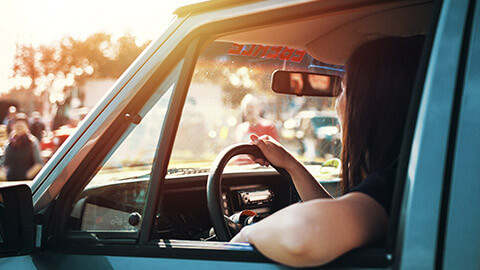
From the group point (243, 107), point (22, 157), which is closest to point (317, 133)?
point (243, 107)

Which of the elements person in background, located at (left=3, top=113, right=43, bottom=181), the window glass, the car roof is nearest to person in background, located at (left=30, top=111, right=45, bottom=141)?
person in background, located at (left=3, top=113, right=43, bottom=181)

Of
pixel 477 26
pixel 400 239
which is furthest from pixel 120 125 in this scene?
pixel 477 26

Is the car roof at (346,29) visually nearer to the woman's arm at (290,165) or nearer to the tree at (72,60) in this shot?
the woman's arm at (290,165)

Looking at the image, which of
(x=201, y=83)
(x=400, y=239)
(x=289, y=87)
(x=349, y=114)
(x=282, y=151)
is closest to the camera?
(x=400, y=239)

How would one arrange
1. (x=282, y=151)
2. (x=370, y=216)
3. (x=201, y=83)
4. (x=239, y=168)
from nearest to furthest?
(x=370, y=216)
(x=201, y=83)
(x=282, y=151)
(x=239, y=168)

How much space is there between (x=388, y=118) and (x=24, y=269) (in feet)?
3.62

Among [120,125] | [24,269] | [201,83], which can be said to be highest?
[201,83]

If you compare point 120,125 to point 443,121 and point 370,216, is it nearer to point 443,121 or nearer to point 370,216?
point 370,216

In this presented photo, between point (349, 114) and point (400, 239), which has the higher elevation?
point (349, 114)

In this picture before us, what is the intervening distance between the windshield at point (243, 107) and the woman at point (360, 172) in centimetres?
48

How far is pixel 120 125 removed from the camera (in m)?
1.59

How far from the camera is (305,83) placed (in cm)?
261

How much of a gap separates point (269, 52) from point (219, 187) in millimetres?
623

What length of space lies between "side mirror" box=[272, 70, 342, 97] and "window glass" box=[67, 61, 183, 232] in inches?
38.5
